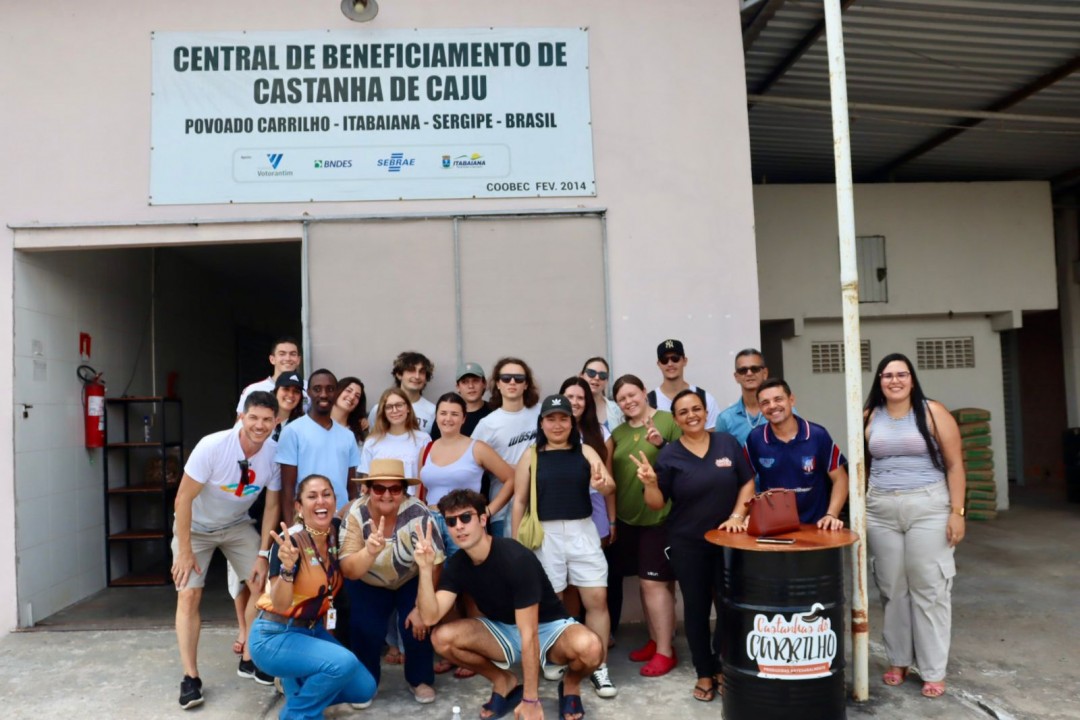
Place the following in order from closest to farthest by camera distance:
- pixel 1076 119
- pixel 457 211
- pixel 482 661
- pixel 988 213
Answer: pixel 482 661 → pixel 457 211 → pixel 1076 119 → pixel 988 213

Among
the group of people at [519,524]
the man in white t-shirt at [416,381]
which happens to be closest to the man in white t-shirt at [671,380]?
the group of people at [519,524]

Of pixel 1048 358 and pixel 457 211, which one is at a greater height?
pixel 457 211

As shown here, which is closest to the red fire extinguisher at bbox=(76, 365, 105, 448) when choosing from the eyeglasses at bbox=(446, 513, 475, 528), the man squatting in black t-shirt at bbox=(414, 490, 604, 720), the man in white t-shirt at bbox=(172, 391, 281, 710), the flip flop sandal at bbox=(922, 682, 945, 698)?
the man in white t-shirt at bbox=(172, 391, 281, 710)

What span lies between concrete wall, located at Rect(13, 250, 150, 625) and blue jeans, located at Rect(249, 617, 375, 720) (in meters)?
2.68

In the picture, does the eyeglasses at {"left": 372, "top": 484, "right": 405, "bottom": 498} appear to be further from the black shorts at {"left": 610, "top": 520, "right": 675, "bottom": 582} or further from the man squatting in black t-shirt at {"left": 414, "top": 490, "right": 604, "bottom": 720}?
the black shorts at {"left": 610, "top": 520, "right": 675, "bottom": 582}

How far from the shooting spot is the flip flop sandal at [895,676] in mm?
4066

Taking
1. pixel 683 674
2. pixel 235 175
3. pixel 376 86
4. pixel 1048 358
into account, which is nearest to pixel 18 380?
pixel 235 175

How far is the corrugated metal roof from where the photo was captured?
19.0 ft

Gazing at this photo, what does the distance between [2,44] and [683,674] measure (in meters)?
5.88

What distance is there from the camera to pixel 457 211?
17.4ft

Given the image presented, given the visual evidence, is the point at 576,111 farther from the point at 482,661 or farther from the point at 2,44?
the point at 2,44

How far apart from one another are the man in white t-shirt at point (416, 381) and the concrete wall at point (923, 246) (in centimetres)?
536

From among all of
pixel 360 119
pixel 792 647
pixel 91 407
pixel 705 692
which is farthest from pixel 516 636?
pixel 91 407

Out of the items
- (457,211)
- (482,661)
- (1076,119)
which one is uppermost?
(1076,119)
